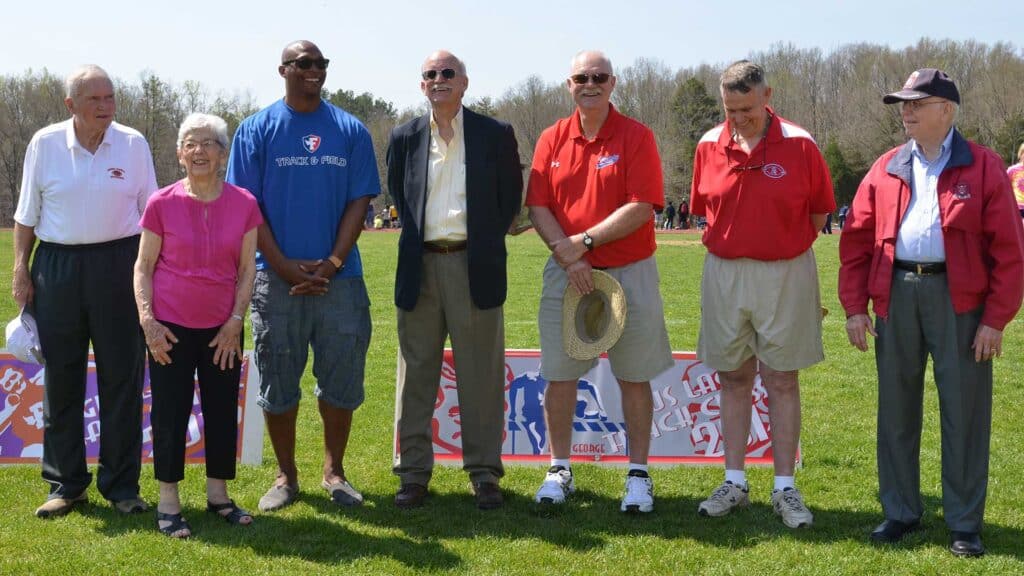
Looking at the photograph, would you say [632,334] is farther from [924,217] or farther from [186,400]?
[186,400]

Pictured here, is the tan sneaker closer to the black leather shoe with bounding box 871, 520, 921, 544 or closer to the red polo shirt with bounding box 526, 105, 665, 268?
the red polo shirt with bounding box 526, 105, 665, 268

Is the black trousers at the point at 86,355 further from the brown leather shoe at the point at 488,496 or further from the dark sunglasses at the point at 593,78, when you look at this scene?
the dark sunglasses at the point at 593,78

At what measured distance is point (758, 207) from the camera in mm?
4621

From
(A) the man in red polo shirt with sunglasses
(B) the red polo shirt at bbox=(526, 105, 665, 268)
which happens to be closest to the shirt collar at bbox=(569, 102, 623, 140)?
(B) the red polo shirt at bbox=(526, 105, 665, 268)

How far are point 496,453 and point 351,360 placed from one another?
90cm

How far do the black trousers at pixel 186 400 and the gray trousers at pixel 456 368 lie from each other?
92cm

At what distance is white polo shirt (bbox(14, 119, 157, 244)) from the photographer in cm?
471

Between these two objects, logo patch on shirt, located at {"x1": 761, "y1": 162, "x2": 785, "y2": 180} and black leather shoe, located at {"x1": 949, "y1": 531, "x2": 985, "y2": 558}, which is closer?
black leather shoe, located at {"x1": 949, "y1": 531, "x2": 985, "y2": 558}

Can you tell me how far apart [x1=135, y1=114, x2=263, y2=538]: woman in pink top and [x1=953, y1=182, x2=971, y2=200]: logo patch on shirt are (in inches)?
122

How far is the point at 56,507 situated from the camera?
479 centimetres

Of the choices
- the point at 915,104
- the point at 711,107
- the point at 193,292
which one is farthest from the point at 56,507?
the point at 711,107

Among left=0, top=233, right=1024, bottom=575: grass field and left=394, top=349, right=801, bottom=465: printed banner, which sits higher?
left=394, top=349, right=801, bottom=465: printed banner

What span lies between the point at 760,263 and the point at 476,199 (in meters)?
1.42

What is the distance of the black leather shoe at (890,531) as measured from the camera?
4410 mm
